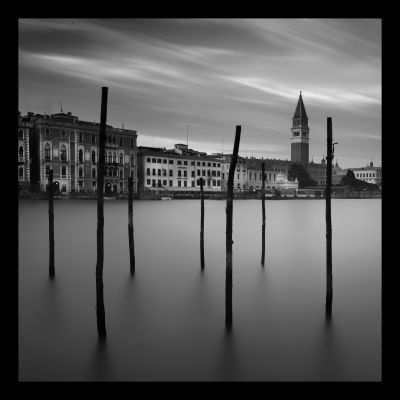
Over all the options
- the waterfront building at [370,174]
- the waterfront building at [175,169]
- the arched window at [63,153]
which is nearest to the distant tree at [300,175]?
the waterfront building at [175,169]

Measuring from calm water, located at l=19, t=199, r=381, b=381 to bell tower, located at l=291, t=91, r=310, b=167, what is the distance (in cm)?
9066

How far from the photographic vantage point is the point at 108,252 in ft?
62.8

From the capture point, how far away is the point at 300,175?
307 feet

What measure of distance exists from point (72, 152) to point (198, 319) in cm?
4692

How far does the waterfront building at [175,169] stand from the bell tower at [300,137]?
38.8 metres

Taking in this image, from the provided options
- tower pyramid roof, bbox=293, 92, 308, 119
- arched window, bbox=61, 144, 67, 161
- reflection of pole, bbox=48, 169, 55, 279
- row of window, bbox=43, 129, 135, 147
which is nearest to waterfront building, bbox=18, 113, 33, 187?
row of window, bbox=43, 129, 135, 147

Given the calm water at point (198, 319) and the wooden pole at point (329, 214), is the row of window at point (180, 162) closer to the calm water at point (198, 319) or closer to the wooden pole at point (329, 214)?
the calm water at point (198, 319)

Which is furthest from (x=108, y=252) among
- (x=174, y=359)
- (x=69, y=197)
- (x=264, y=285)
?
(x=69, y=197)

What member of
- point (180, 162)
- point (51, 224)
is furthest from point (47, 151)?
point (51, 224)

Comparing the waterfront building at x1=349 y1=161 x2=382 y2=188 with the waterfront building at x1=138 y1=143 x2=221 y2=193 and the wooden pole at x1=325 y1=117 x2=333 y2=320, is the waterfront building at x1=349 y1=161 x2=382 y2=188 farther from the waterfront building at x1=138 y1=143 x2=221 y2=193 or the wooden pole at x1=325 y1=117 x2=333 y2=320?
the wooden pole at x1=325 y1=117 x2=333 y2=320

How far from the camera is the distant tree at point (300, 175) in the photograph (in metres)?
91.6

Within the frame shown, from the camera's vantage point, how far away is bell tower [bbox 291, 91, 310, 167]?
107m

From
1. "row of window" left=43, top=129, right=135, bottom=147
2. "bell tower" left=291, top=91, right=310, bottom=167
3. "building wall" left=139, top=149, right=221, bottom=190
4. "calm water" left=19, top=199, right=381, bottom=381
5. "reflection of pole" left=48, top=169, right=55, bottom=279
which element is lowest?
"calm water" left=19, top=199, right=381, bottom=381
